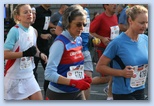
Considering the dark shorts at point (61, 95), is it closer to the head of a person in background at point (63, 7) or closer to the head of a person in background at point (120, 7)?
the head of a person in background at point (63, 7)

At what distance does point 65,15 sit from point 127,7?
66 centimetres

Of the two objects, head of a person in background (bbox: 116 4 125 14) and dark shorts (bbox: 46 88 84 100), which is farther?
head of a person in background (bbox: 116 4 125 14)

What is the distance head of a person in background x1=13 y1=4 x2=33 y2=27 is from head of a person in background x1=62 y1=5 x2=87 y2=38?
22.4 inches

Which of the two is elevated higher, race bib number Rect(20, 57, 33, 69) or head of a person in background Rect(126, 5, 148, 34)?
head of a person in background Rect(126, 5, 148, 34)

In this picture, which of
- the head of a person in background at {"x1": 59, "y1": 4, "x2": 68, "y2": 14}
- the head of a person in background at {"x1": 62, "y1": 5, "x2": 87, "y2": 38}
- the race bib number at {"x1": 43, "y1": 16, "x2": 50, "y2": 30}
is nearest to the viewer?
the head of a person in background at {"x1": 62, "y1": 5, "x2": 87, "y2": 38}

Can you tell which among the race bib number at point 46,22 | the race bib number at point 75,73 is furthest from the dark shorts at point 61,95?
the race bib number at point 46,22

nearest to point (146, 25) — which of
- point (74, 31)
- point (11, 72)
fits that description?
point (74, 31)

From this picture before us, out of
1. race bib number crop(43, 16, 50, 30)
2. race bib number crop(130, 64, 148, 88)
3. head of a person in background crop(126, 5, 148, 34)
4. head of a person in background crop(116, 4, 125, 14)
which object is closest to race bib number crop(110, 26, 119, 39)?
head of a person in background crop(116, 4, 125, 14)

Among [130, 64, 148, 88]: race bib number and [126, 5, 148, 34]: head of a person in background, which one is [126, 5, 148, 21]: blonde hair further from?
[130, 64, 148, 88]: race bib number

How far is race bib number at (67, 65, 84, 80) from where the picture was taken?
4.11 meters

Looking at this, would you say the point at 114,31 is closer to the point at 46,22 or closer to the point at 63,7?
the point at 46,22

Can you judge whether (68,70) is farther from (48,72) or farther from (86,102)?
(86,102)

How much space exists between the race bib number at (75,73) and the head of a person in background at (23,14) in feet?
2.30

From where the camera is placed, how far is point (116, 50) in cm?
407
